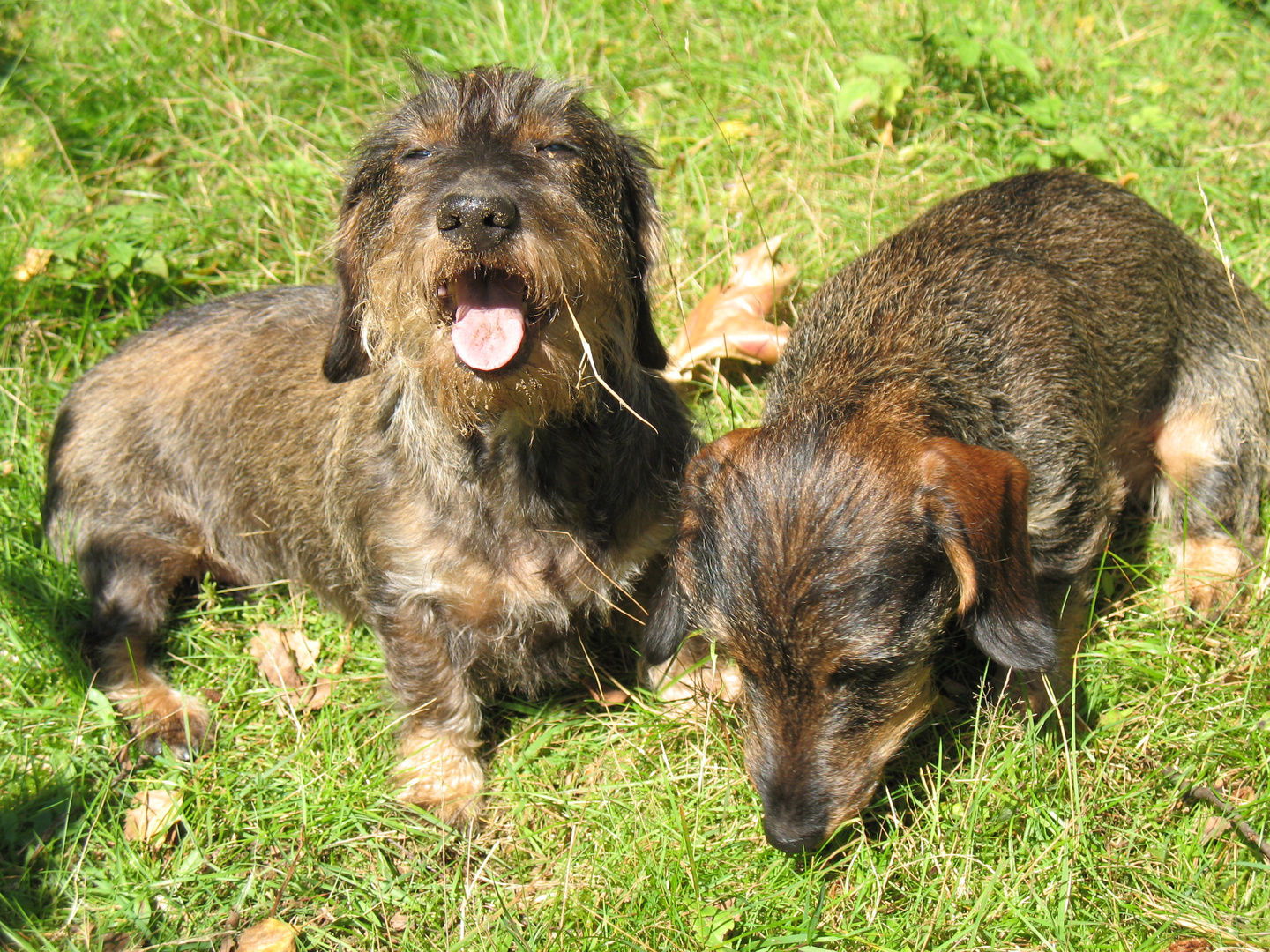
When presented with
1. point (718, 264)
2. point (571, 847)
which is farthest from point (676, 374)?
point (571, 847)

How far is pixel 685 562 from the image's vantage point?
3.08 m

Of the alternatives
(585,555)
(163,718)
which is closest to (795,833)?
(585,555)

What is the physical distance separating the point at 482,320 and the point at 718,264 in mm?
2450

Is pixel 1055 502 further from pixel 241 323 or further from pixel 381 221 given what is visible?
pixel 241 323

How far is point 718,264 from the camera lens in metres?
5.22

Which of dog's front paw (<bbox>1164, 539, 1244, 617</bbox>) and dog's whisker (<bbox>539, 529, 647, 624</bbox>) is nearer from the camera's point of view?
dog's whisker (<bbox>539, 529, 647, 624</bbox>)

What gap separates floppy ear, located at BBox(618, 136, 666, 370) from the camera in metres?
3.40

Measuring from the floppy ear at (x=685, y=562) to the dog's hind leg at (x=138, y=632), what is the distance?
6.14 ft

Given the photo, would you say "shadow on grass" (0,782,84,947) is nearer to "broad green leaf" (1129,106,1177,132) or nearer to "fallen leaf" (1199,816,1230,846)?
"fallen leaf" (1199,816,1230,846)

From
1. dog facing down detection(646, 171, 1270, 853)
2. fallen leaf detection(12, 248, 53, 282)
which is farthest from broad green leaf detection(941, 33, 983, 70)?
fallen leaf detection(12, 248, 53, 282)

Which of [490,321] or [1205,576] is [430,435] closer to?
[490,321]

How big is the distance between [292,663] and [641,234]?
2.22m

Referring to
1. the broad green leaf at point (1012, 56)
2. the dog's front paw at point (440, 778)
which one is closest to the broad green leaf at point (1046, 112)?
the broad green leaf at point (1012, 56)

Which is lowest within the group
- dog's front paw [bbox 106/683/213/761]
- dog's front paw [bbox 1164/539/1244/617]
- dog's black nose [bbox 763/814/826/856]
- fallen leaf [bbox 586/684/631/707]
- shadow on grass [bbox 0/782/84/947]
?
shadow on grass [bbox 0/782/84/947]
